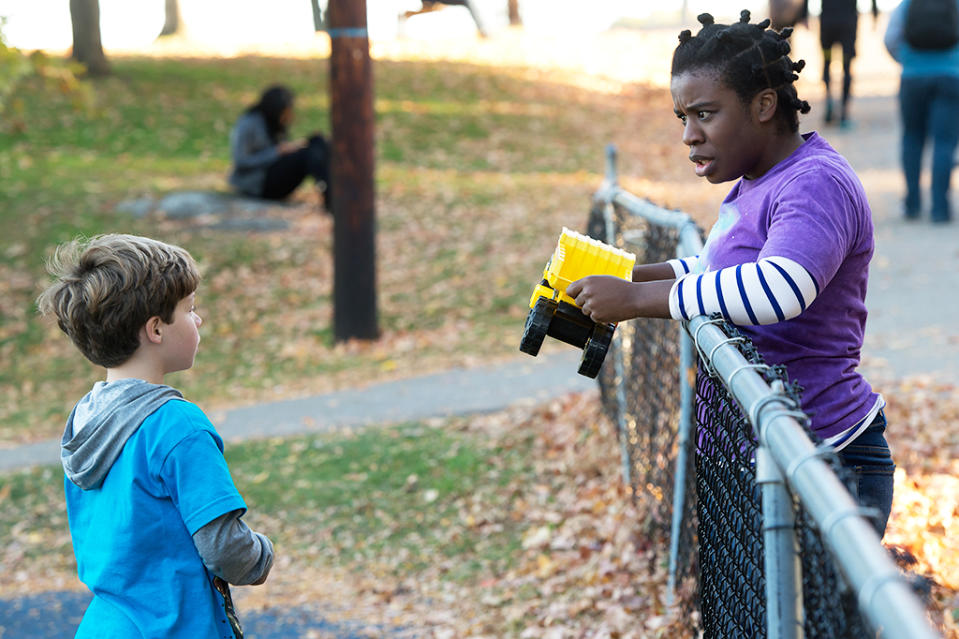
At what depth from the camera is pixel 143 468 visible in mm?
2398

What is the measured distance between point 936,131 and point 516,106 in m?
8.95

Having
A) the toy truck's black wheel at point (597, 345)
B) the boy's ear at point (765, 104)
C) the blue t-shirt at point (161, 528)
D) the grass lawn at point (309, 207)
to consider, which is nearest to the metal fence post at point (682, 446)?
the toy truck's black wheel at point (597, 345)

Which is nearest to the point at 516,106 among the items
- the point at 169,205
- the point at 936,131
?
the point at 169,205

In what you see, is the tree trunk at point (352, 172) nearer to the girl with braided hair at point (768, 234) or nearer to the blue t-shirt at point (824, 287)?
the girl with braided hair at point (768, 234)

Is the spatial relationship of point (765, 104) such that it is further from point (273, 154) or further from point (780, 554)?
point (273, 154)

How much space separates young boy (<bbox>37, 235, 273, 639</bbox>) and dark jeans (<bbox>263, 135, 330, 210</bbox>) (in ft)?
33.0

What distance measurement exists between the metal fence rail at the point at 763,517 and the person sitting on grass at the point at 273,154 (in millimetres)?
8821

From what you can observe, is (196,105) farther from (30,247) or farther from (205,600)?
(205,600)

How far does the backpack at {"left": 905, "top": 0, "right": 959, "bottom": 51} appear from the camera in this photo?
9883mm

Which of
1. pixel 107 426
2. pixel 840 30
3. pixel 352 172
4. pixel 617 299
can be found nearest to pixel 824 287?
pixel 617 299

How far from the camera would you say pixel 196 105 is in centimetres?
1756

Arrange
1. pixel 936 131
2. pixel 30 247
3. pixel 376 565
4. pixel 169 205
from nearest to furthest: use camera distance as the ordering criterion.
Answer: pixel 376 565
pixel 936 131
pixel 30 247
pixel 169 205

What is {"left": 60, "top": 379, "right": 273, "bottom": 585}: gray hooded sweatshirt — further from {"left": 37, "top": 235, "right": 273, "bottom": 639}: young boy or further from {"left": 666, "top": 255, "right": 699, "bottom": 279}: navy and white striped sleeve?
{"left": 666, "top": 255, "right": 699, "bottom": 279}: navy and white striped sleeve

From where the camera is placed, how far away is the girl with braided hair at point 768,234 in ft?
7.71
